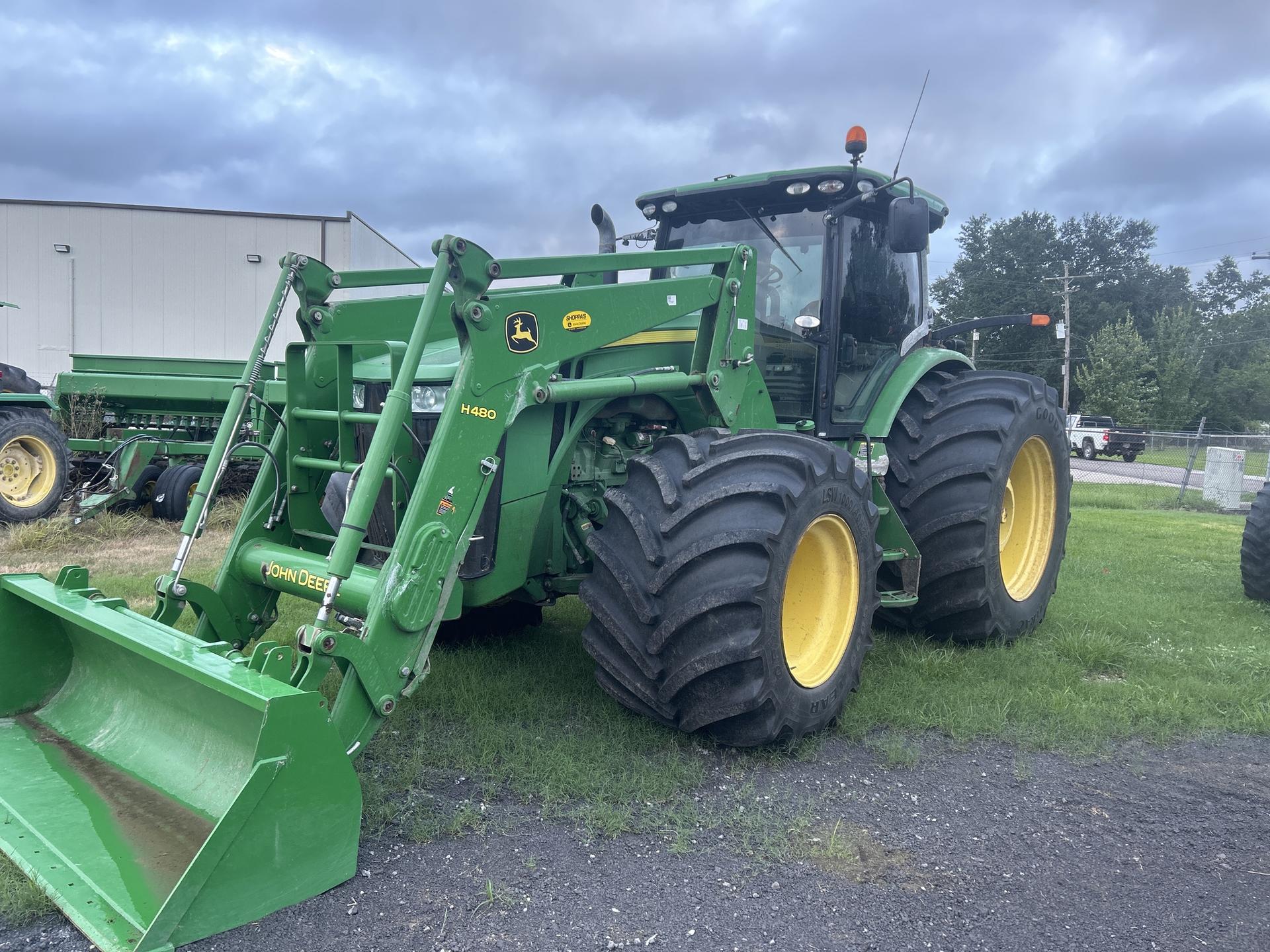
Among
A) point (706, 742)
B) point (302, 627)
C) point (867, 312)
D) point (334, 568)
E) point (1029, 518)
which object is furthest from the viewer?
point (1029, 518)

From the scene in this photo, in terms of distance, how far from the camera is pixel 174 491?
32.9ft

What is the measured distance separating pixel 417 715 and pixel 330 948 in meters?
1.73

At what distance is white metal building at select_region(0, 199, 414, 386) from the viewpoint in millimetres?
19828

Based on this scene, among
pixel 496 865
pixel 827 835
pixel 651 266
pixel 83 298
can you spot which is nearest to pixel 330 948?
pixel 496 865

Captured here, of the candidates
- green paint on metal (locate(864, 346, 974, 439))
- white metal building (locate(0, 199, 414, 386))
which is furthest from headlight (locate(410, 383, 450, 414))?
white metal building (locate(0, 199, 414, 386))

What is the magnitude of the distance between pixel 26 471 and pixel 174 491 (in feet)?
4.56

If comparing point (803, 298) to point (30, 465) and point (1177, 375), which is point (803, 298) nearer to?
point (30, 465)

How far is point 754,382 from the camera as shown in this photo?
4801 millimetres

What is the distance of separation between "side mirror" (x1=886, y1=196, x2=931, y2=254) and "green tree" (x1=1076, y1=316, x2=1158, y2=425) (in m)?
39.4

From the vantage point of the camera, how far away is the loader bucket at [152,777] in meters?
2.54

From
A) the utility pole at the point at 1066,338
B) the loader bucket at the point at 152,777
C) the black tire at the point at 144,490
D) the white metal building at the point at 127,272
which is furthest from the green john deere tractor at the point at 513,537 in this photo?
the utility pole at the point at 1066,338

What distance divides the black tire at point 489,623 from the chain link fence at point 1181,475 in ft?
31.6

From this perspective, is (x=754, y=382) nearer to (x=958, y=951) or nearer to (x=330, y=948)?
(x=958, y=951)

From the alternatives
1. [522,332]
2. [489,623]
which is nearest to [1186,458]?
[489,623]
